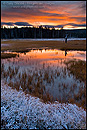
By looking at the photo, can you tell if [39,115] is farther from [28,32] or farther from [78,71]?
[28,32]

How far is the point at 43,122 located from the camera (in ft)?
16.0

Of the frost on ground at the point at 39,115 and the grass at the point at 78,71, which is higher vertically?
the grass at the point at 78,71

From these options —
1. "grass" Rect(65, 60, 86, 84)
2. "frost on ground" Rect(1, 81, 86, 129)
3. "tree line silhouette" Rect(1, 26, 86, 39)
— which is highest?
"tree line silhouette" Rect(1, 26, 86, 39)

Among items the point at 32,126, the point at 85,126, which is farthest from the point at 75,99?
the point at 32,126

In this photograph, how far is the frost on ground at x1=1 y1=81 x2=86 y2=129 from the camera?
4750 millimetres

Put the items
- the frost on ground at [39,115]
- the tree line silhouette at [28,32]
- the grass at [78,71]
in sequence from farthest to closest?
the tree line silhouette at [28,32]
the grass at [78,71]
the frost on ground at [39,115]

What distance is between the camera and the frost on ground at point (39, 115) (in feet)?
15.6

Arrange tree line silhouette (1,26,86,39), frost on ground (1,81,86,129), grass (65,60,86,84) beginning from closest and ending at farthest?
frost on ground (1,81,86,129) → grass (65,60,86,84) → tree line silhouette (1,26,86,39)

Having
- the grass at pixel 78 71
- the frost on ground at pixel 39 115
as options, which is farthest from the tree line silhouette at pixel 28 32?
the frost on ground at pixel 39 115

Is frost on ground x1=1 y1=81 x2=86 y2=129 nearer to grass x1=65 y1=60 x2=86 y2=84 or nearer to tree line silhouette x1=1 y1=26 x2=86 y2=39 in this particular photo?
grass x1=65 y1=60 x2=86 y2=84

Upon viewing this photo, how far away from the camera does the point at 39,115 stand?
→ 5.20 m

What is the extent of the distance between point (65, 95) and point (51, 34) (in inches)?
5130

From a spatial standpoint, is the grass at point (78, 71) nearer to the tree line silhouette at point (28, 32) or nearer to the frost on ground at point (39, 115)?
the frost on ground at point (39, 115)

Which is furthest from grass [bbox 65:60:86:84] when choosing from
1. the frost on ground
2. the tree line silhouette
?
Answer: the tree line silhouette
